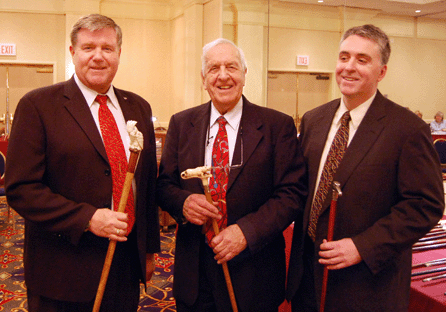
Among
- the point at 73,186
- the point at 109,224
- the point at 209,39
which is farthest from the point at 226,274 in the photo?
the point at 209,39

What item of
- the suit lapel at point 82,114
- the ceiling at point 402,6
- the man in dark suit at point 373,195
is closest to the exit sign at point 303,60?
the ceiling at point 402,6

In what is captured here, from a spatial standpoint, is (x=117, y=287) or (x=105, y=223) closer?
(x=105, y=223)

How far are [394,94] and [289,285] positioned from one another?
6445 millimetres

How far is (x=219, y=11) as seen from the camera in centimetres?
820

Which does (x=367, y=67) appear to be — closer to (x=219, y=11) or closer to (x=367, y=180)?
Answer: (x=367, y=180)

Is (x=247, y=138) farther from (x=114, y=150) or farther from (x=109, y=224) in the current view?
(x=109, y=224)

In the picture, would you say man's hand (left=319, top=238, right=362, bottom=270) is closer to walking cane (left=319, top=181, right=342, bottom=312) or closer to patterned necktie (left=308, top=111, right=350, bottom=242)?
walking cane (left=319, top=181, right=342, bottom=312)

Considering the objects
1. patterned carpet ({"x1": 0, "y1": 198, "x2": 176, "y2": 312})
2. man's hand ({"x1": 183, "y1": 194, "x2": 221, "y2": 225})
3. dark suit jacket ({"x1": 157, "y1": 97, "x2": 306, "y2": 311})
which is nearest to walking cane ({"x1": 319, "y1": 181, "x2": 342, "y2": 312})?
dark suit jacket ({"x1": 157, "y1": 97, "x2": 306, "y2": 311})

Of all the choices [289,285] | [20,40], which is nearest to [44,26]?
[20,40]

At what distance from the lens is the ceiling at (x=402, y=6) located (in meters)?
6.42

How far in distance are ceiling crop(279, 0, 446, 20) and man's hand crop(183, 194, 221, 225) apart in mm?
6189

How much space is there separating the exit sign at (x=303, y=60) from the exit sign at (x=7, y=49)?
673 centimetres

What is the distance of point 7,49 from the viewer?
981 cm

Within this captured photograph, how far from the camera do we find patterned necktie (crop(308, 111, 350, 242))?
5.75 feet
